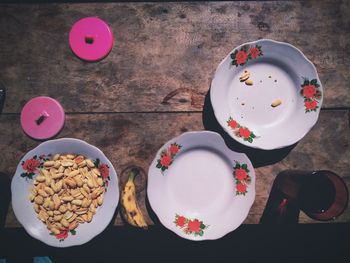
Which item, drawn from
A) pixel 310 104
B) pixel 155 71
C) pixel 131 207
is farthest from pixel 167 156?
pixel 310 104

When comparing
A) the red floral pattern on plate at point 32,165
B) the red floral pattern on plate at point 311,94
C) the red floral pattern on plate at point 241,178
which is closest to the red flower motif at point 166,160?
the red floral pattern on plate at point 241,178

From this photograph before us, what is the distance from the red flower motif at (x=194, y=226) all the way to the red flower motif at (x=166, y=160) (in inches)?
8.8

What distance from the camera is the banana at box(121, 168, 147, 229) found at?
3.39ft

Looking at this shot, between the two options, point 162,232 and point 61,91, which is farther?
point 162,232

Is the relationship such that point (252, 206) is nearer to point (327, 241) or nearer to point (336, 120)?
point (336, 120)

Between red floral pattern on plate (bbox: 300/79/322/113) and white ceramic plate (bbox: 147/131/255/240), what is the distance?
0.29 meters

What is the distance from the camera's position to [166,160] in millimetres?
1026

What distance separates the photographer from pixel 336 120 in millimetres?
1126

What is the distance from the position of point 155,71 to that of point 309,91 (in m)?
0.56

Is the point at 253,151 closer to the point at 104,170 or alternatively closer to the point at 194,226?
the point at 194,226

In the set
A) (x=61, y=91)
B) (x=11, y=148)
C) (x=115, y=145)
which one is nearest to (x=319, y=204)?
(x=115, y=145)

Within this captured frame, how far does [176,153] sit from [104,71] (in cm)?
41

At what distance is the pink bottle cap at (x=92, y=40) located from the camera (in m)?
1.10

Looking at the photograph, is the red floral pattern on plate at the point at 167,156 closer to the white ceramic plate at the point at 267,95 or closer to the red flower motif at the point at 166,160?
the red flower motif at the point at 166,160
